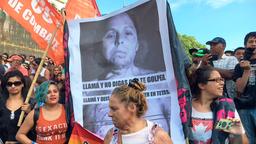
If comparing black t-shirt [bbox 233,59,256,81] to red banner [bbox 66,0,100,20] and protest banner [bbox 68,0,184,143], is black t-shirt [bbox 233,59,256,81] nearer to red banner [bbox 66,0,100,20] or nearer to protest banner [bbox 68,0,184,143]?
protest banner [bbox 68,0,184,143]

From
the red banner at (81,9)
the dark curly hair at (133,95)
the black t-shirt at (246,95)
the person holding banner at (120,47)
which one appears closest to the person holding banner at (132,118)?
the dark curly hair at (133,95)

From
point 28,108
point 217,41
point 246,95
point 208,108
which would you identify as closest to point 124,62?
point 208,108

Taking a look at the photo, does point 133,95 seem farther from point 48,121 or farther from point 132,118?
point 48,121

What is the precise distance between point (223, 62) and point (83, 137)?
7.73 feet

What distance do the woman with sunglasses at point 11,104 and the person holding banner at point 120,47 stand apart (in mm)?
1033

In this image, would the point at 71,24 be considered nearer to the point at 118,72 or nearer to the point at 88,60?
the point at 88,60

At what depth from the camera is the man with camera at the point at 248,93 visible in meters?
4.64

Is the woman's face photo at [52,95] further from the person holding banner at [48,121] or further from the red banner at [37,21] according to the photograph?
the red banner at [37,21]

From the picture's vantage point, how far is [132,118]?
9.65 ft

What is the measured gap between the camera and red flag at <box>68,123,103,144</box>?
4.11 meters

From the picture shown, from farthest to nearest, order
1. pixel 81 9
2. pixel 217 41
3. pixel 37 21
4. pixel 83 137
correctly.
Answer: pixel 217 41, pixel 81 9, pixel 37 21, pixel 83 137

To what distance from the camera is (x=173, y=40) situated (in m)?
3.84

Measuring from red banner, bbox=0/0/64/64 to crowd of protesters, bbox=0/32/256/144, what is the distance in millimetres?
542

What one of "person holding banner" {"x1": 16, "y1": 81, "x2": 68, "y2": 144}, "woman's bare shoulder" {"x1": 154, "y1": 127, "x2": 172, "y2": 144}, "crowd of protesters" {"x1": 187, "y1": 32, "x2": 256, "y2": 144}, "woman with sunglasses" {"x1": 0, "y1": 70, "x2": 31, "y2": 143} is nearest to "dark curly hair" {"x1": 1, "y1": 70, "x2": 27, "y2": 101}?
"woman with sunglasses" {"x1": 0, "y1": 70, "x2": 31, "y2": 143}
